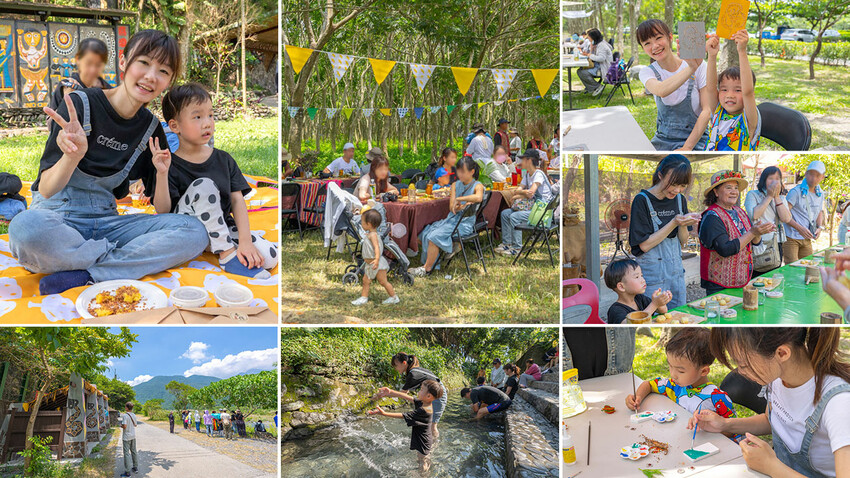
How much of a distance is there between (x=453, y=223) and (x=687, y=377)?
2.06 m

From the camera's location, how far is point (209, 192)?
11.5 ft

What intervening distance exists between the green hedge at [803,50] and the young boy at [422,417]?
8.54 feet

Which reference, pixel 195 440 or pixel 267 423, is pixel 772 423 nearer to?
pixel 267 423

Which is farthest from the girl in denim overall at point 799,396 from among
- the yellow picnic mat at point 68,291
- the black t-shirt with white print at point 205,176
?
the black t-shirt with white print at point 205,176

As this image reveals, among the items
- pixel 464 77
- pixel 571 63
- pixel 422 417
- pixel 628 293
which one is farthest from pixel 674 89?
pixel 464 77

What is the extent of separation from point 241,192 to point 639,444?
2.60m

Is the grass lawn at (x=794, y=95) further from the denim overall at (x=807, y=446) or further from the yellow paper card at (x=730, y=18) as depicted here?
the denim overall at (x=807, y=446)

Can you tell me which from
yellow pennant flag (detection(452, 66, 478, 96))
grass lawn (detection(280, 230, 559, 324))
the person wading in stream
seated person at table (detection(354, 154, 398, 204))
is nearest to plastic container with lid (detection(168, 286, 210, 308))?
grass lawn (detection(280, 230, 559, 324))

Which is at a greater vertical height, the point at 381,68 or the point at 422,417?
the point at 381,68

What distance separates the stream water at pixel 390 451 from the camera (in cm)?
343

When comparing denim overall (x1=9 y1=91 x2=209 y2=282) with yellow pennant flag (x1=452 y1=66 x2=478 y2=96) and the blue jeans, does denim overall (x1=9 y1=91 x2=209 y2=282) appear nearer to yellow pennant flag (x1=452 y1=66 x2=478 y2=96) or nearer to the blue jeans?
the blue jeans

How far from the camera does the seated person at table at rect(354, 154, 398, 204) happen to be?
513 centimetres

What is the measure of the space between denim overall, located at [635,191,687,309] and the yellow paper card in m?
0.83

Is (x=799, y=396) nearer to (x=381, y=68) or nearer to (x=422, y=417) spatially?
(x=422, y=417)
